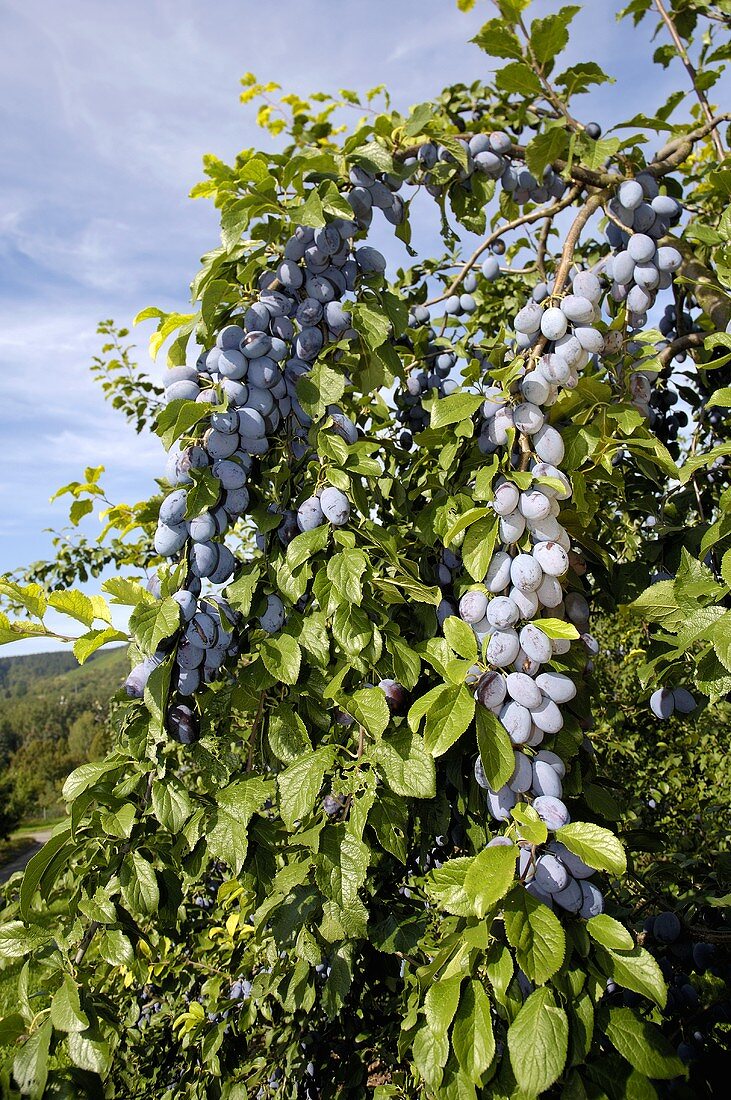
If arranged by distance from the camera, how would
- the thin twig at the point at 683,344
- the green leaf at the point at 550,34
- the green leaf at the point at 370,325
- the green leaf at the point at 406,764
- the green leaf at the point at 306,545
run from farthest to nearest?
1. the thin twig at the point at 683,344
2. the green leaf at the point at 550,34
3. the green leaf at the point at 370,325
4. the green leaf at the point at 306,545
5. the green leaf at the point at 406,764

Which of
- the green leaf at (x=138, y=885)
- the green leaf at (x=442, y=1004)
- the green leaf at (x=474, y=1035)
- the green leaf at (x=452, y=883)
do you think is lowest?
the green leaf at (x=474, y=1035)

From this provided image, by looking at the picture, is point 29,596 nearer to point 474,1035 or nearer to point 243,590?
point 243,590

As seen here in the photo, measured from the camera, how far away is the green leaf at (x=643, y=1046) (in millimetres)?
841

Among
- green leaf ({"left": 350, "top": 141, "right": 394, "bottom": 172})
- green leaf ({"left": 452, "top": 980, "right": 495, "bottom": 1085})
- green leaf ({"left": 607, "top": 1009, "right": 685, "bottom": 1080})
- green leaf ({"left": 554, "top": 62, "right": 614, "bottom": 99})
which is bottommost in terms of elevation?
green leaf ({"left": 607, "top": 1009, "right": 685, "bottom": 1080})

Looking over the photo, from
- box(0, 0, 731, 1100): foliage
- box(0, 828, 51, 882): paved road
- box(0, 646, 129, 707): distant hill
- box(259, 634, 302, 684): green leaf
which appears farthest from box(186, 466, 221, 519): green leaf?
box(0, 646, 129, 707): distant hill

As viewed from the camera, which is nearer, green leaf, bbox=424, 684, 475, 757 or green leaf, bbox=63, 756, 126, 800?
green leaf, bbox=424, 684, 475, 757

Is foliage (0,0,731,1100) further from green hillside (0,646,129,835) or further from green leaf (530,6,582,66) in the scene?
green hillside (0,646,129,835)

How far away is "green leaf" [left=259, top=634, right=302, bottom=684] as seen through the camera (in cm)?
108

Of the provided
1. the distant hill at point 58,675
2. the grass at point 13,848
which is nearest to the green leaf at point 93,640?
the grass at point 13,848

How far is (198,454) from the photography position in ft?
3.69

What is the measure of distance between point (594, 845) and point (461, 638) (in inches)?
13.2

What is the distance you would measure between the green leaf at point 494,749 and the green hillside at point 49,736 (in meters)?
0.57

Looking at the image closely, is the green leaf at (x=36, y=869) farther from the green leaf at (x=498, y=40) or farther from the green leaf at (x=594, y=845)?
the green leaf at (x=498, y=40)

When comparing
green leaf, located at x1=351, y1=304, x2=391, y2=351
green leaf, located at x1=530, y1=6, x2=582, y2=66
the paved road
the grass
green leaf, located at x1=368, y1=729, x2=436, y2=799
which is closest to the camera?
green leaf, located at x1=368, y1=729, x2=436, y2=799
